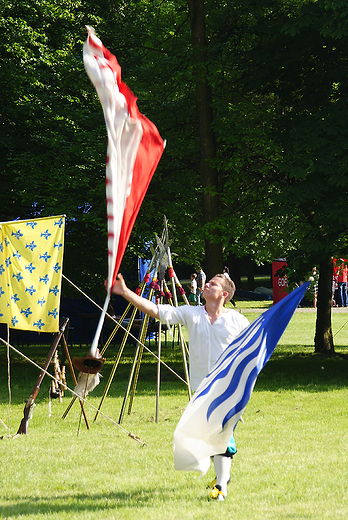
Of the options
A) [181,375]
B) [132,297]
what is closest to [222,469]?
[132,297]

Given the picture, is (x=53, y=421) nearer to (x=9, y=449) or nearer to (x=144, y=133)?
(x=9, y=449)

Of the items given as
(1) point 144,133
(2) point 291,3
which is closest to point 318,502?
(1) point 144,133

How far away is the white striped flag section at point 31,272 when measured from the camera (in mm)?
7805

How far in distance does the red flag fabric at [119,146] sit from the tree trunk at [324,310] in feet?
35.0

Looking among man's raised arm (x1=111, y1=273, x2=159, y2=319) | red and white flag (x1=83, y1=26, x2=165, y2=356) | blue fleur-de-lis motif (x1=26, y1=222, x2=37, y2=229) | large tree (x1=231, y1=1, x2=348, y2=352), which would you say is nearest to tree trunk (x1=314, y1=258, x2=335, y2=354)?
large tree (x1=231, y1=1, x2=348, y2=352)

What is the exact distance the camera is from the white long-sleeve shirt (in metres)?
5.19

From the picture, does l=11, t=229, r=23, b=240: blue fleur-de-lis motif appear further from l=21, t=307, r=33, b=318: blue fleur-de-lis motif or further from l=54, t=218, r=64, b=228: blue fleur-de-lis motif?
l=21, t=307, r=33, b=318: blue fleur-de-lis motif

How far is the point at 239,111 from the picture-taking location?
486 inches

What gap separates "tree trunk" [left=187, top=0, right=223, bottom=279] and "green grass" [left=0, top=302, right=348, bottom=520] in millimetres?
3172

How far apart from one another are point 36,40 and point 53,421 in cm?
955

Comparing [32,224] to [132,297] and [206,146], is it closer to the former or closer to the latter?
[132,297]

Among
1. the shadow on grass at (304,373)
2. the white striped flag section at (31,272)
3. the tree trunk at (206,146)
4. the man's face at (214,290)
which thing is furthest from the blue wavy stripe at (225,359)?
the tree trunk at (206,146)

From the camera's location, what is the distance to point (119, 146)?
441cm

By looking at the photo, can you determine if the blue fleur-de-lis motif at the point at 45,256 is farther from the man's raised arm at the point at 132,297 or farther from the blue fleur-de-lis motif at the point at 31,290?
the man's raised arm at the point at 132,297
